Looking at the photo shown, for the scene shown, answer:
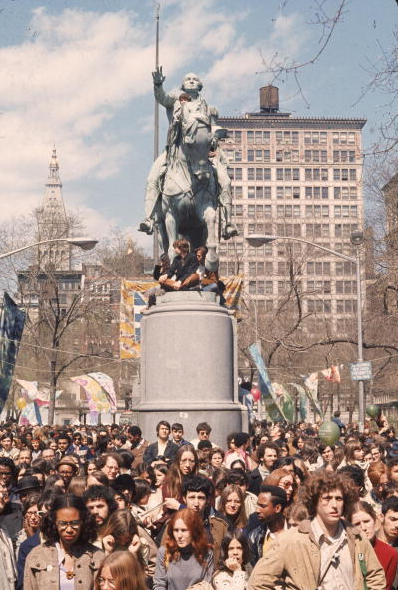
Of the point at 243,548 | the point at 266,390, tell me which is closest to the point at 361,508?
the point at 243,548

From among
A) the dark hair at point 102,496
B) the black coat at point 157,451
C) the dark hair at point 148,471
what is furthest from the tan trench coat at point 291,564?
the black coat at point 157,451

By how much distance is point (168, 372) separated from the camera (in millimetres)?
19500

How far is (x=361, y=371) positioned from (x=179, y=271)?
5826 millimetres

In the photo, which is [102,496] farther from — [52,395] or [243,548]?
[52,395]

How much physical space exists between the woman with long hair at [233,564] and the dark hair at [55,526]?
857 millimetres

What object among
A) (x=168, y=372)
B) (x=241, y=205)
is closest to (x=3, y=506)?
(x=168, y=372)

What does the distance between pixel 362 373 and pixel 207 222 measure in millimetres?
5688

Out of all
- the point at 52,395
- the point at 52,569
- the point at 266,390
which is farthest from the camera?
the point at 52,395

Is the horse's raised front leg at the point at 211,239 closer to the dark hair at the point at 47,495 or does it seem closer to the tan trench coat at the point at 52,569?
the dark hair at the point at 47,495

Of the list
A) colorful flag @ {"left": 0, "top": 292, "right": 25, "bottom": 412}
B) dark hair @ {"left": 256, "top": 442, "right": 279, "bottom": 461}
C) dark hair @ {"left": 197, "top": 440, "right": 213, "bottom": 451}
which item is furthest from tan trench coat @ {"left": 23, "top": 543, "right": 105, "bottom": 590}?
colorful flag @ {"left": 0, "top": 292, "right": 25, "bottom": 412}

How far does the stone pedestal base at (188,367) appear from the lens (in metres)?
19.1

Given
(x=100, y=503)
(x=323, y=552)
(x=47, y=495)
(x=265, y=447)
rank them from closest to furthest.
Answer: (x=323, y=552) < (x=100, y=503) < (x=47, y=495) < (x=265, y=447)

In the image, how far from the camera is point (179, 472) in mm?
8438

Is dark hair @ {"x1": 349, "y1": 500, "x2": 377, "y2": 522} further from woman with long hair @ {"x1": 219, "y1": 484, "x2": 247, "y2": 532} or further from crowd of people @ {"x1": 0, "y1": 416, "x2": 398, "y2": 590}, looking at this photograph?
woman with long hair @ {"x1": 219, "y1": 484, "x2": 247, "y2": 532}
